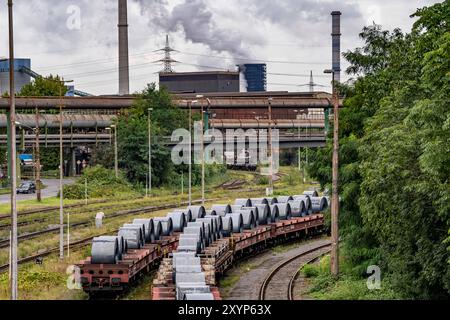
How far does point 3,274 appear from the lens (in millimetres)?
34875

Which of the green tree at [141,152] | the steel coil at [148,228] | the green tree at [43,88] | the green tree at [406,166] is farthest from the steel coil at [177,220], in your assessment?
the green tree at [43,88]

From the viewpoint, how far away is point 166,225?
41.4 m

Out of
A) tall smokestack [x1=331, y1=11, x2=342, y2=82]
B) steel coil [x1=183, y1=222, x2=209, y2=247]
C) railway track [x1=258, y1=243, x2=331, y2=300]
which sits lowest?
railway track [x1=258, y1=243, x2=331, y2=300]

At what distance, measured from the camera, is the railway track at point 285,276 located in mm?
33656

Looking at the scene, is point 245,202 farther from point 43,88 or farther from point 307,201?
point 43,88

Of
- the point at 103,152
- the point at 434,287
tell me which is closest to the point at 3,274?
the point at 434,287

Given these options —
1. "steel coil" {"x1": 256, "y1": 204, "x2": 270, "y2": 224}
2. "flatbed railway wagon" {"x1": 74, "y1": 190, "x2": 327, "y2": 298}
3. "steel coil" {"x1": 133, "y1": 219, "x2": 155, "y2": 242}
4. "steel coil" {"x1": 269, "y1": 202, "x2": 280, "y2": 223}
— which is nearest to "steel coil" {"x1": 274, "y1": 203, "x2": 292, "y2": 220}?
"flatbed railway wagon" {"x1": 74, "y1": 190, "x2": 327, "y2": 298}

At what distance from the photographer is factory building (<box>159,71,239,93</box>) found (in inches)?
7456

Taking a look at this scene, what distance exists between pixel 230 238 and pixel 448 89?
63.6 feet

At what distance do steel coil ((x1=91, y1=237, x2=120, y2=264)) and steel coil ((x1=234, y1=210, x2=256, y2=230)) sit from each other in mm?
15358

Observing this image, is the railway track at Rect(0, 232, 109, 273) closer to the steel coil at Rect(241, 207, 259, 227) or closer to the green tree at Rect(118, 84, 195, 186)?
the steel coil at Rect(241, 207, 259, 227)

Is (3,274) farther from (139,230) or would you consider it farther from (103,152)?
(103,152)

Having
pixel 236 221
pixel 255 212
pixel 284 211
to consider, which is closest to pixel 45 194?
pixel 284 211

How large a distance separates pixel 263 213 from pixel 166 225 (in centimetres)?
1033
